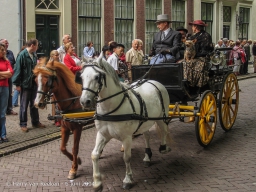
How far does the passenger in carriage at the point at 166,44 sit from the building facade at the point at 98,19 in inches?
337

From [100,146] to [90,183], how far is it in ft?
2.38

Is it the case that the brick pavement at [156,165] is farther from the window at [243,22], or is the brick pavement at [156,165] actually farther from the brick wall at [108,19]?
the window at [243,22]

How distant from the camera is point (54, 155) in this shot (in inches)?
293

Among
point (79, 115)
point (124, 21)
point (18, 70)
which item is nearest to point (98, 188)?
point (79, 115)

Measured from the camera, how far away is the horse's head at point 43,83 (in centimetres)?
606

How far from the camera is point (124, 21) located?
62.1ft

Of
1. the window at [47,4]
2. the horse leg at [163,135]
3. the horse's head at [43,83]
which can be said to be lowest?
the horse leg at [163,135]

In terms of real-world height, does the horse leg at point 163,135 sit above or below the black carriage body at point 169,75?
below

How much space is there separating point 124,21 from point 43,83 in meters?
13.3

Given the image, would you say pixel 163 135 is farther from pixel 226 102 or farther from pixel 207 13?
pixel 207 13

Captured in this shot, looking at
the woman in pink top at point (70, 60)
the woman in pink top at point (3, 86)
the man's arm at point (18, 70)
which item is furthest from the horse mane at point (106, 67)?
the man's arm at point (18, 70)

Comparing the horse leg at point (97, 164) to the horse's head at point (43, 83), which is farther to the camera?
the horse's head at point (43, 83)

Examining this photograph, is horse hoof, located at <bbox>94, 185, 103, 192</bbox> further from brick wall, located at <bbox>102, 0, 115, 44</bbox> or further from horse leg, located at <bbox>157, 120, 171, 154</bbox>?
brick wall, located at <bbox>102, 0, 115, 44</bbox>

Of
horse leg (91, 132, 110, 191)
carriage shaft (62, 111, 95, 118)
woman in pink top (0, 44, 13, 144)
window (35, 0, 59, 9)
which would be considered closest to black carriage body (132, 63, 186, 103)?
carriage shaft (62, 111, 95, 118)
